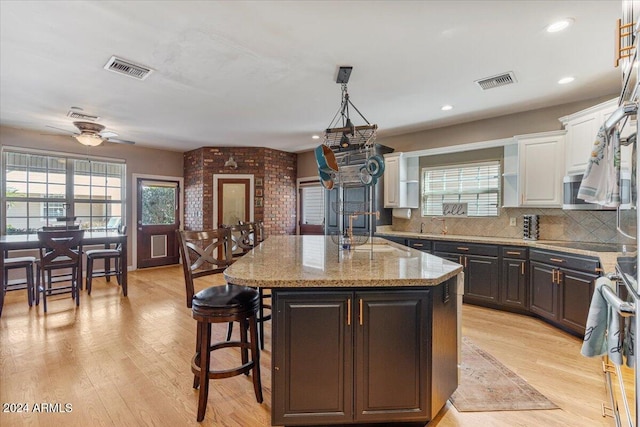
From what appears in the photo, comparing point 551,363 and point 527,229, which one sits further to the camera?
point 527,229

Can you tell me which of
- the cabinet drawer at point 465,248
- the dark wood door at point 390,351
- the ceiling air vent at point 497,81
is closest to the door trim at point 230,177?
the cabinet drawer at point 465,248

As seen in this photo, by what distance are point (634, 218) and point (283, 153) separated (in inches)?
241

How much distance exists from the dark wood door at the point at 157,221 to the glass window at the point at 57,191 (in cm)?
39

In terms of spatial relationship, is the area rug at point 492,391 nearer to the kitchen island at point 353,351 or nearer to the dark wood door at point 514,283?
the kitchen island at point 353,351

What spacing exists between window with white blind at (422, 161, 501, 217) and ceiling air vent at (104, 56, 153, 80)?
399cm

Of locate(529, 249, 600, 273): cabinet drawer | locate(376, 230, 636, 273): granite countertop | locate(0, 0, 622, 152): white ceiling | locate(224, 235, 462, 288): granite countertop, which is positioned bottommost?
locate(529, 249, 600, 273): cabinet drawer

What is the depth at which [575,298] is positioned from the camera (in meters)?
2.92

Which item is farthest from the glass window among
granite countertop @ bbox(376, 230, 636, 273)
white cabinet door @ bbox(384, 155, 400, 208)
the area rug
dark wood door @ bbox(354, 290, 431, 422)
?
the area rug

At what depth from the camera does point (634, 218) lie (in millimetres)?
1021

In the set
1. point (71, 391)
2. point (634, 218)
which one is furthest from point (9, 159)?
point (634, 218)

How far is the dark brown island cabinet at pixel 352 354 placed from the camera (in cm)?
157

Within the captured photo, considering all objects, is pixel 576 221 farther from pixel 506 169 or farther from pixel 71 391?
pixel 71 391

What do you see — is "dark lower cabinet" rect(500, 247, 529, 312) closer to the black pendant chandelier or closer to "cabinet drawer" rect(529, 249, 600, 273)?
"cabinet drawer" rect(529, 249, 600, 273)

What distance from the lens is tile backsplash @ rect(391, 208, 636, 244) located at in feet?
11.2
